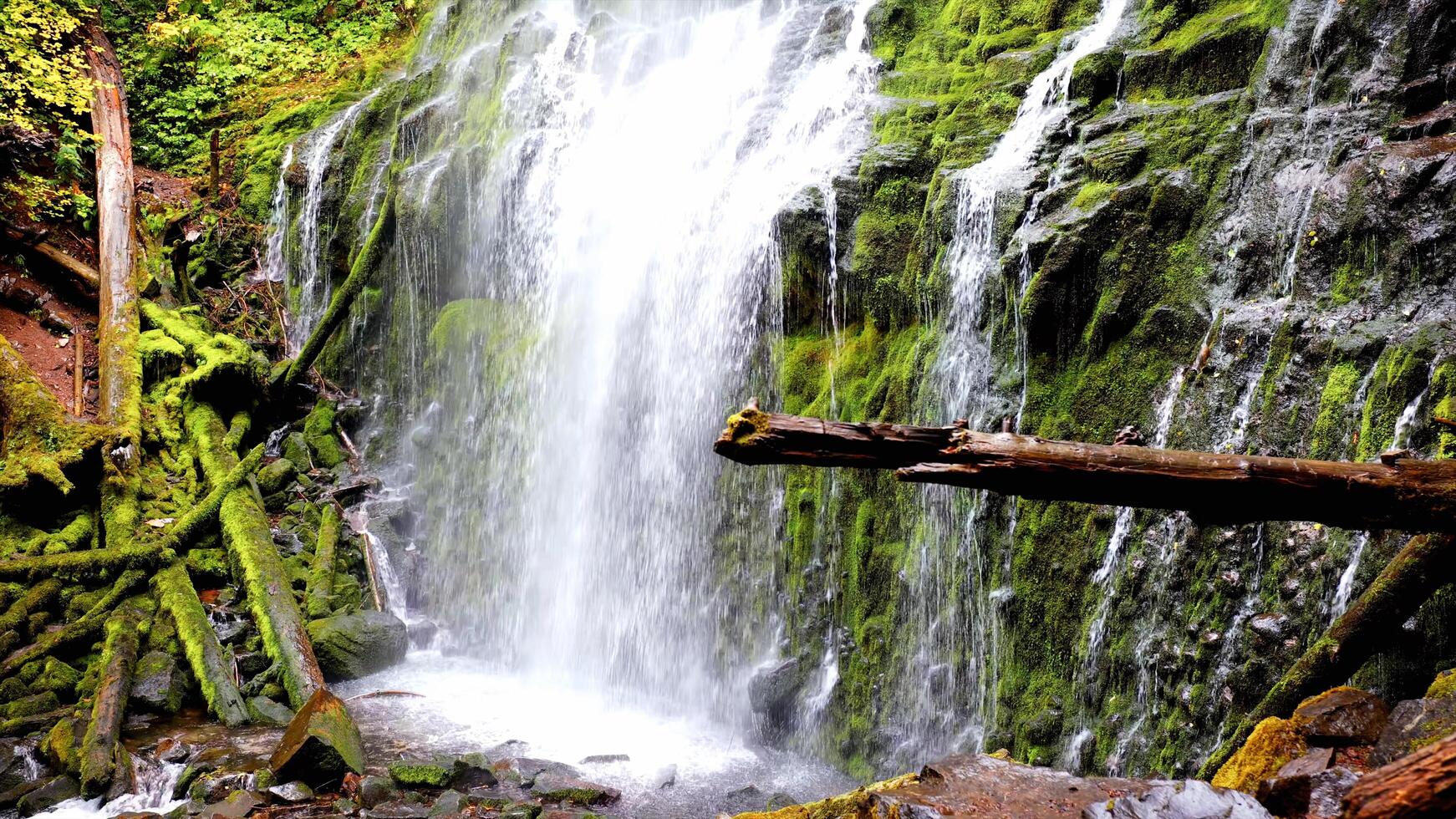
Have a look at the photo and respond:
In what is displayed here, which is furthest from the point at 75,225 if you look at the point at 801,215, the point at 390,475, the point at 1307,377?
the point at 1307,377

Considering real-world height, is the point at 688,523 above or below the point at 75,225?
below

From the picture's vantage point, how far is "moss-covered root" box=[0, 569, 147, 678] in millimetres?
7512

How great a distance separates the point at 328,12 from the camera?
19250 mm

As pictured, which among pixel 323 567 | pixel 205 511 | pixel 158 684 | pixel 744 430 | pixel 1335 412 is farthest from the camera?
pixel 323 567

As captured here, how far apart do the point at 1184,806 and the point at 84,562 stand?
31.2 ft

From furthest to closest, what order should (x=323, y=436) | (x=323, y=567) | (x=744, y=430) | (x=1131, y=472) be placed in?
(x=323, y=436), (x=323, y=567), (x=1131, y=472), (x=744, y=430)

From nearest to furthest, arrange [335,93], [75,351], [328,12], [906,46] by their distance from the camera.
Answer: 1. [906,46]
2. [75,351]
3. [335,93]
4. [328,12]

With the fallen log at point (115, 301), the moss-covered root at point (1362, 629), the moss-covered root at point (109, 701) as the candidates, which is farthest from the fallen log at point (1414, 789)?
the fallen log at point (115, 301)

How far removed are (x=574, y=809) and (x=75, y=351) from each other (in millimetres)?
10277

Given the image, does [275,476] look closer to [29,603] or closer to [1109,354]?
[29,603]

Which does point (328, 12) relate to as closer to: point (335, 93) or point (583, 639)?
point (335, 93)

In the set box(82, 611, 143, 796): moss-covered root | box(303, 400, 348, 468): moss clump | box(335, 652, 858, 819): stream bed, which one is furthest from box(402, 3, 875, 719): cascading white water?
A: box(82, 611, 143, 796): moss-covered root

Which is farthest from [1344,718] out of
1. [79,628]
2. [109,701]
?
[79,628]

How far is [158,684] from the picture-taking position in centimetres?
764
